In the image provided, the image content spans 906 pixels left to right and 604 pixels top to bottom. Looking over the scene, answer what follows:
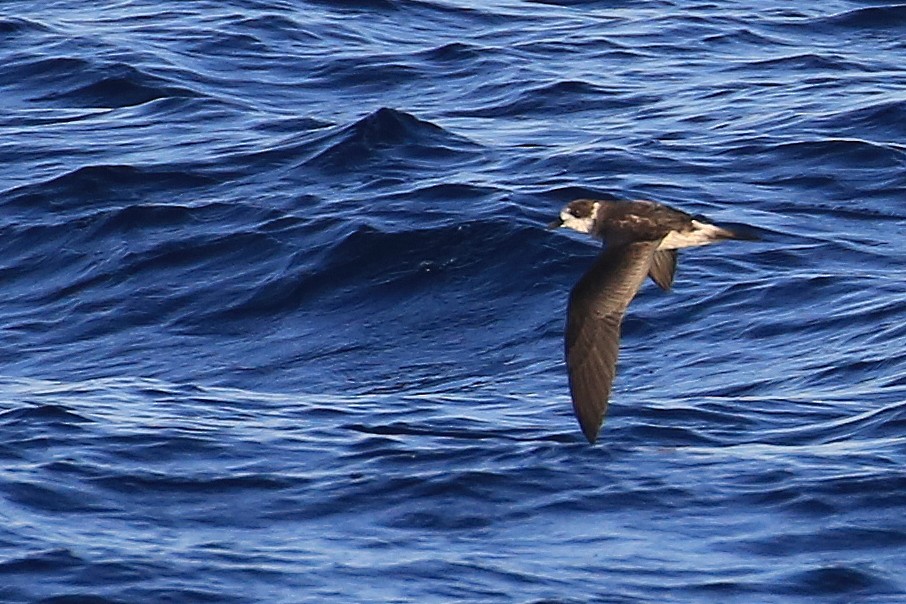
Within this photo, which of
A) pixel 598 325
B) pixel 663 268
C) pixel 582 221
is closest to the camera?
pixel 598 325

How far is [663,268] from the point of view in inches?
408

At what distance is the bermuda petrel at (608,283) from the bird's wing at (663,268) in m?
0.54

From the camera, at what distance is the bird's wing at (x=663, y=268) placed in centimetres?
1017

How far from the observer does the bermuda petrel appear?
8.57 meters

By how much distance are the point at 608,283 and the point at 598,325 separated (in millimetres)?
246

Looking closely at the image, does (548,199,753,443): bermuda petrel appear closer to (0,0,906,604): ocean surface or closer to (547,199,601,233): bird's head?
(547,199,601,233): bird's head

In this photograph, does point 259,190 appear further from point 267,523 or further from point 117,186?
point 267,523

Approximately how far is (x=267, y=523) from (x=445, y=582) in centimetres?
107

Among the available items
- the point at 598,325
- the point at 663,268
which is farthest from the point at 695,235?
the point at 663,268

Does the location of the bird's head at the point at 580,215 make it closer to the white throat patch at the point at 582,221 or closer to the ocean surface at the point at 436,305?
the white throat patch at the point at 582,221

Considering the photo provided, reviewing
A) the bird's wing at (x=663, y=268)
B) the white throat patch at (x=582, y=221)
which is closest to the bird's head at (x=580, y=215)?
the white throat patch at (x=582, y=221)

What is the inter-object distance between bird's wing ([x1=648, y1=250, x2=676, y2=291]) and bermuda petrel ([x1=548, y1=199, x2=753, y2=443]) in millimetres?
543

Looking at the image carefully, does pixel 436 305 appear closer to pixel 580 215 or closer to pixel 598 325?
pixel 580 215

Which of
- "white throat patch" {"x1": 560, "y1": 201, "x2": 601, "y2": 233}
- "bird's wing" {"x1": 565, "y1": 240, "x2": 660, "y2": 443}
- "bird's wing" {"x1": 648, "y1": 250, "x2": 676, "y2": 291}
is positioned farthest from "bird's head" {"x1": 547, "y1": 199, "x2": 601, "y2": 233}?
"bird's wing" {"x1": 565, "y1": 240, "x2": 660, "y2": 443}
